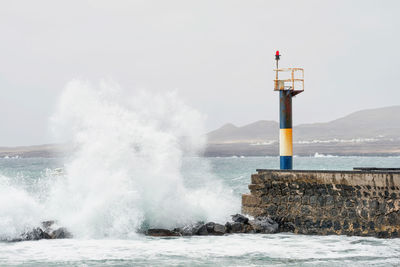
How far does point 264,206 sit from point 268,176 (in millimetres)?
623

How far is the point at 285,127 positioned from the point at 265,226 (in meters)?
3.16

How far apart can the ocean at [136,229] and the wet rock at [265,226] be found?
0.25 metres

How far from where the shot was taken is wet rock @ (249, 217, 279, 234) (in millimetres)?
10828

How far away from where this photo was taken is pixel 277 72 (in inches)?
544

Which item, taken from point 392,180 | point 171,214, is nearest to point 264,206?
point 171,214

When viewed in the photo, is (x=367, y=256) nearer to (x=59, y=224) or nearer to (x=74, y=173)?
(x=59, y=224)

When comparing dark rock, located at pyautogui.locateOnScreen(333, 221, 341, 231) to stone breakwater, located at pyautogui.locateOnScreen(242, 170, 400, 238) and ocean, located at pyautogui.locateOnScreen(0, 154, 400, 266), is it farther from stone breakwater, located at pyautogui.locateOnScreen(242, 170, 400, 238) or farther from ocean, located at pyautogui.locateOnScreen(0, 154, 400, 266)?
ocean, located at pyautogui.locateOnScreen(0, 154, 400, 266)

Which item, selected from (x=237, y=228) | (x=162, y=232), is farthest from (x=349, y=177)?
(x=162, y=232)

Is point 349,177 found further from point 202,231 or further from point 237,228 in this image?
point 202,231

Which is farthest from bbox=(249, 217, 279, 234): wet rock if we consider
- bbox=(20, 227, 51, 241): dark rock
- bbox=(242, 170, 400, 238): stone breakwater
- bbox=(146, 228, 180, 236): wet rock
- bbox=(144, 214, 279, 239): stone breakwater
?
bbox=(20, 227, 51, 241): dark rock

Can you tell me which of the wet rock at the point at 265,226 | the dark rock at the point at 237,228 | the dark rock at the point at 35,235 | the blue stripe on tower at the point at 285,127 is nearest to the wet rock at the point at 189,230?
the dark rock at the point at 237,228

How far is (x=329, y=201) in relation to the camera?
1062 cm

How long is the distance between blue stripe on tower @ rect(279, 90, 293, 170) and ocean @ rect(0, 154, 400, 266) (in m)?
1.68

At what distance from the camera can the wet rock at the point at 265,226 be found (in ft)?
35.5
